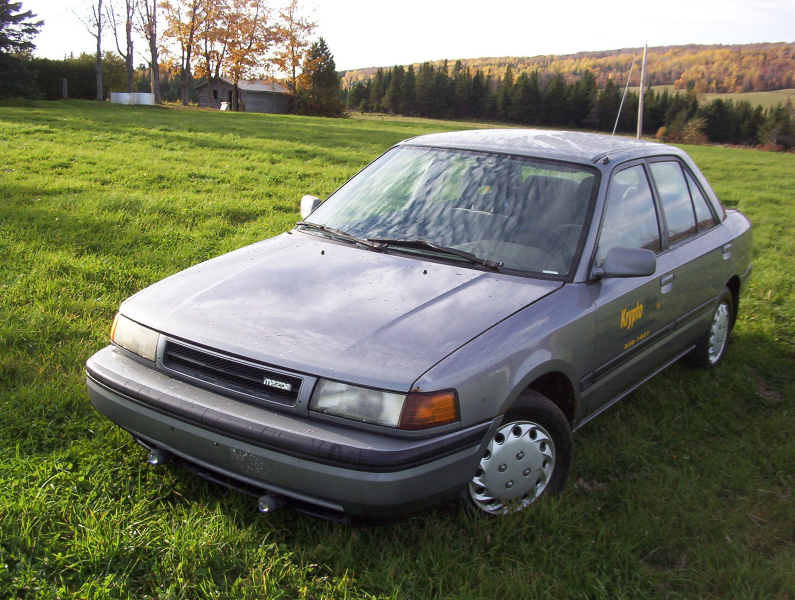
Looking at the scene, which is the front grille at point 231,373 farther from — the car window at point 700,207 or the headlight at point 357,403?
the car window at point 700,207

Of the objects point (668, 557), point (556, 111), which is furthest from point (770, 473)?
point (556, 111)

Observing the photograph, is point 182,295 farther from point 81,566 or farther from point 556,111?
point 556,111

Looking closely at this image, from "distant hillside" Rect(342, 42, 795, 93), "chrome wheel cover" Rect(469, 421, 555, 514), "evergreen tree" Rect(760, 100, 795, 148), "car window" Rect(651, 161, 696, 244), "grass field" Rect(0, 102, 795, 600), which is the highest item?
"distant hillside" Rect(342, 42, 795, 93)

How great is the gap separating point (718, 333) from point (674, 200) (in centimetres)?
121

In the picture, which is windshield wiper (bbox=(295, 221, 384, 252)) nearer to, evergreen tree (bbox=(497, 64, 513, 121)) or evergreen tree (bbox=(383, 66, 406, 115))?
evergreen tree (bbox=(497, 64, 513, 121))

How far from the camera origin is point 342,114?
65062mm

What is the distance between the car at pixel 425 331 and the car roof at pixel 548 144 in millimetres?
23

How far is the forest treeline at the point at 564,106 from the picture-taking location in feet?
218

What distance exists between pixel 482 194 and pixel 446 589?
1.95m

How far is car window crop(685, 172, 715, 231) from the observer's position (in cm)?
456

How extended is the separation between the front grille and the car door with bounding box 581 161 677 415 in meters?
1.42

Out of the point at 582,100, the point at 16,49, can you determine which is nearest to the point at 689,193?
the point at 16,49

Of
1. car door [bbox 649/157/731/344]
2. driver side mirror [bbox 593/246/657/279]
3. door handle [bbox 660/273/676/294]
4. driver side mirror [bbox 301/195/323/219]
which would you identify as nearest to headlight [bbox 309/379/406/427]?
driver side mirror [bbox 593/246/657/279]

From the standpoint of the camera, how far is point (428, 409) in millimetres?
2451
